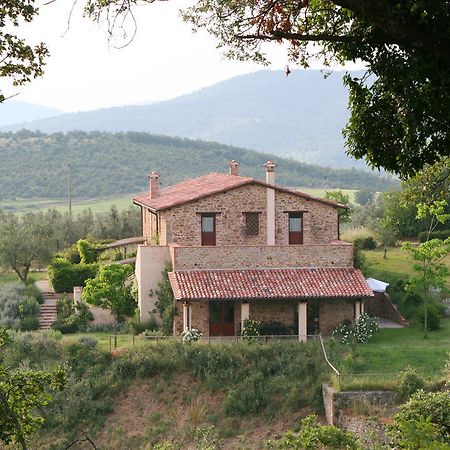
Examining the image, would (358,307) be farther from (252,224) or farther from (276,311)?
(252,224)

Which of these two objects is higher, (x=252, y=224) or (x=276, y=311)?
(x=252, y=224)

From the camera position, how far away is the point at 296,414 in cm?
2798

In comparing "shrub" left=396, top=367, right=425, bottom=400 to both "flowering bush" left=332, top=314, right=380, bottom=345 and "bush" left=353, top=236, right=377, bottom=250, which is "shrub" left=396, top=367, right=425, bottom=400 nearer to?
"flowering bush" left=332, top=314, right=380, bottom=345

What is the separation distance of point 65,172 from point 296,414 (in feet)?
309

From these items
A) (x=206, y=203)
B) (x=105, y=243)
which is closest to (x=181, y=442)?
(x=206, y=203)

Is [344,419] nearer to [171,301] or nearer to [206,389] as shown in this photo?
[206,389]

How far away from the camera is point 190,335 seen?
32031mm

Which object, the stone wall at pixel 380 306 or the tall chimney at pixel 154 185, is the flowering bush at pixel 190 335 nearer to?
the stone wall at pixel 380 306

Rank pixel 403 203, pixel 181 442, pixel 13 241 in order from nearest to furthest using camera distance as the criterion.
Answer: pixel 403 203, pixel 181 442, pixel 13 241

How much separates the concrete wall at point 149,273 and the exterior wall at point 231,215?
3.02ft

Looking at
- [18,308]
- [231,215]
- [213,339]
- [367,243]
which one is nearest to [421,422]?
[213,339]

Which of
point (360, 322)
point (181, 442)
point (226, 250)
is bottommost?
point (181, 442)

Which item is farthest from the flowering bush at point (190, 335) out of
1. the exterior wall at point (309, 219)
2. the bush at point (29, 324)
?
the bush at point (29, 324)

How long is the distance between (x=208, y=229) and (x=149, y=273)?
2826mm
